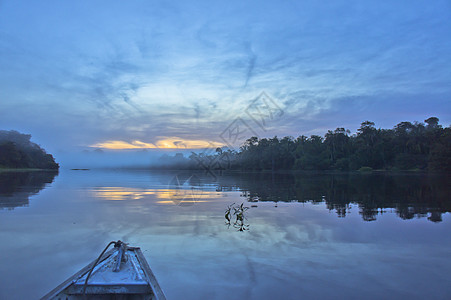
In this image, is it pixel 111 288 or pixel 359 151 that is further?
pixel 359 151

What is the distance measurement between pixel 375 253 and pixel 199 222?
6.17m

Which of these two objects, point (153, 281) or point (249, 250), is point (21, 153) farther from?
point (153, 281)

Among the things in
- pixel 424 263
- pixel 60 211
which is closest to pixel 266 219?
pixel 424 263

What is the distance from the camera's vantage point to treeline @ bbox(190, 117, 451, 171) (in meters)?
89.7

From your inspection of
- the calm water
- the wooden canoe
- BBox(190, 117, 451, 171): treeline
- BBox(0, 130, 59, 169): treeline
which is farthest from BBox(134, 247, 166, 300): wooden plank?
BBox(0, 130, 59, 169): treeline

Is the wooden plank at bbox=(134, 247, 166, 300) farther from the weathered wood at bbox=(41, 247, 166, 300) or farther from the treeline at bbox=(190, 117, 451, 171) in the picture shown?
the treeline at bbox=(190, 117, 451, 171)

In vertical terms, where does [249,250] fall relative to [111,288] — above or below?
below

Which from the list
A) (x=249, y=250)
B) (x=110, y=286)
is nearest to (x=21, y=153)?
(x=249, y=250)

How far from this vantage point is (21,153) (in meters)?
94.1

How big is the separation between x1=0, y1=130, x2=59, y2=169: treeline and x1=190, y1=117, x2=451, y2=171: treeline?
6022cm

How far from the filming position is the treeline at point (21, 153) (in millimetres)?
85875

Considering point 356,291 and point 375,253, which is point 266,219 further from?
point 356,291

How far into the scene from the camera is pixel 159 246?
8.36 m

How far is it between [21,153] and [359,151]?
112145mm
